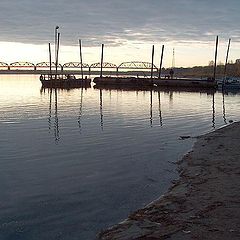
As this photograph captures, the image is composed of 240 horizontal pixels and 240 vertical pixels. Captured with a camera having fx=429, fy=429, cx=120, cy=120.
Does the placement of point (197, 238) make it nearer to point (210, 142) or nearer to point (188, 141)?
point (210, 142)

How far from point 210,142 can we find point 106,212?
1051cm

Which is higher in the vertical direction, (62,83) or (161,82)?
(161,82)

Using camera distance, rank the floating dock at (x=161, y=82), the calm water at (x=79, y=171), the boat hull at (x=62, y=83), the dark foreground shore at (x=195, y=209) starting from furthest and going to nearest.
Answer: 1. the boat hull at (x=62, y=83)
2. the floating dock at (x=161, y=82)
3. the calm water at (x=79, y=171)
4. the dark foreground shore at (x=195, y=209)

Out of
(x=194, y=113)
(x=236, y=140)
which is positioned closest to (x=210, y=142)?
(x=236, y=140)

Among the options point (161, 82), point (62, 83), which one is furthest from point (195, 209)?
point (161, 82)

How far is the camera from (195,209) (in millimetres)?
10227

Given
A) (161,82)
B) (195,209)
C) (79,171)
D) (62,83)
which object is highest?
(195,209)

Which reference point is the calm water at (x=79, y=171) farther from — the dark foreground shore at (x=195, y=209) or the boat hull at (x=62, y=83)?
the boat hull at (x=62, y=83)

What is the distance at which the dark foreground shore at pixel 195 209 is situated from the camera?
873 cm

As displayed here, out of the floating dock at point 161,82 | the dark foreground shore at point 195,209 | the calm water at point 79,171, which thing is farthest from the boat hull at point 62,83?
the dark foreground shore at point 195,209

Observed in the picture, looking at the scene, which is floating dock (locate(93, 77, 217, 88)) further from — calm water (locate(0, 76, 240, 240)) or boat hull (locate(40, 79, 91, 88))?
calm water (locate(0, 76, 240, 240))

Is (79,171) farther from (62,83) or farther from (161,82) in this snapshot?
(161,82)

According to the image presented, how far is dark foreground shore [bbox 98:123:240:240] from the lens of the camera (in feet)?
28.6

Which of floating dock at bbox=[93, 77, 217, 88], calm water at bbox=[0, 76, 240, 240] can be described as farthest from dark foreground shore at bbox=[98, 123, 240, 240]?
floating dock at bbox=[93, 77, 217, 88]
